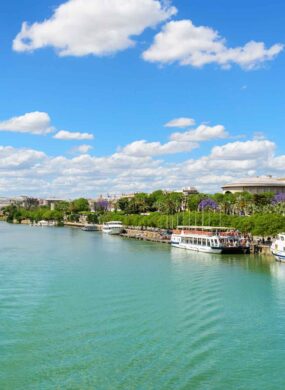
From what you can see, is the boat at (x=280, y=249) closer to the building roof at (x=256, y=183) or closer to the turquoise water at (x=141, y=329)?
the turquoise water at (x=141, y=329)

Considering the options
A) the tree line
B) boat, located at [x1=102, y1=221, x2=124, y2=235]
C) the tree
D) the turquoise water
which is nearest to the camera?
the turquoise water

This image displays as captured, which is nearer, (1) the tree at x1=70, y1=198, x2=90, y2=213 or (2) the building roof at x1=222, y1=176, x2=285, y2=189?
(2) the building roof at x1=222, y1=176, x2=285, y2=189

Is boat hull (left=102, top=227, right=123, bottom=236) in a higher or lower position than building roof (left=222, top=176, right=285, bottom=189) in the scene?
lower

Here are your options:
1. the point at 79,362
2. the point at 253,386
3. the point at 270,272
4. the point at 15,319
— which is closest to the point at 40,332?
the point at 15,319

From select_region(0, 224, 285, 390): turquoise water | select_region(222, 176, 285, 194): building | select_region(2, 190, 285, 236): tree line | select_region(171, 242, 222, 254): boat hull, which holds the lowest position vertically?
select_region(0, 224, 285, 390): turquoise water

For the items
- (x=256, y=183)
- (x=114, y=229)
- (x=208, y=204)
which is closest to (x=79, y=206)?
(x=256, y=183)

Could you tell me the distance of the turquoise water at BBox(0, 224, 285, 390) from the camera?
17.6 meters

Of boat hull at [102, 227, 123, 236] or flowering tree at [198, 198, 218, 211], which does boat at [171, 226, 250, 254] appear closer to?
boat hull at [102, 227, 123, 236]

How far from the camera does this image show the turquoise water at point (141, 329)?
692 inches

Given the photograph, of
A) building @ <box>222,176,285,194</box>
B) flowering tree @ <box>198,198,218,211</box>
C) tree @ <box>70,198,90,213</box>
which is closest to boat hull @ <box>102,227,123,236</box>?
flowering tree @ <box>198,198,218,211</box>

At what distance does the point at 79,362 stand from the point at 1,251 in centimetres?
4217

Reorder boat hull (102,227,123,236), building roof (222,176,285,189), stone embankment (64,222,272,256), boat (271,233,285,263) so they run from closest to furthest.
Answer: boat (271,233,285,263)
stone embankment (64,222,272,256)
boat hull (102,227,123,236)
building roof (222,176,285,189)

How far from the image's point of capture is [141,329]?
74.3 ft

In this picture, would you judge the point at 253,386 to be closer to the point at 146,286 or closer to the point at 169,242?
the point at 146,286
